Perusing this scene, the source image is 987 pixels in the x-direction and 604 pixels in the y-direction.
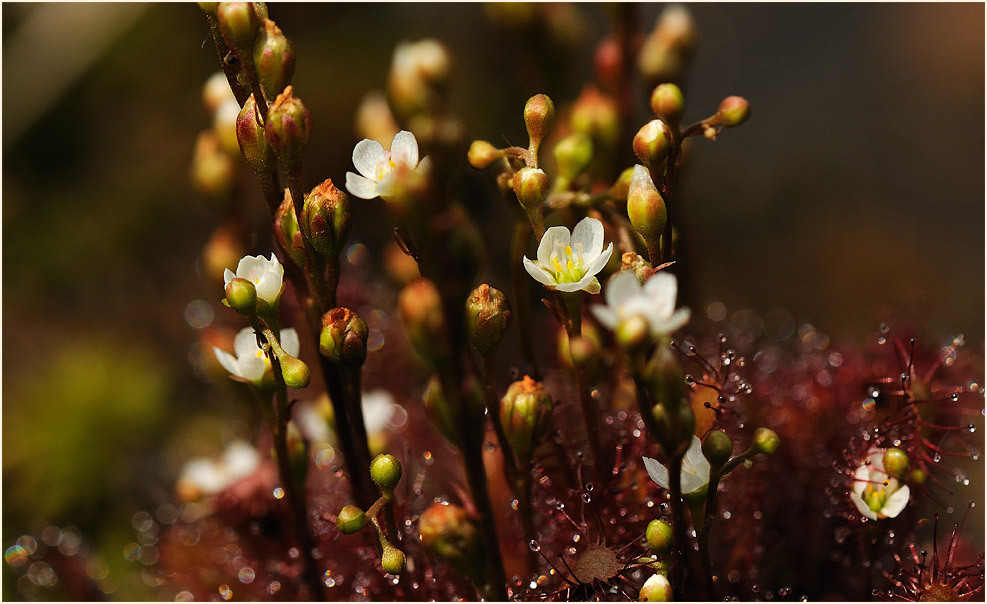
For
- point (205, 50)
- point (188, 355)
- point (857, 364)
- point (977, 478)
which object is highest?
point (205, 50)

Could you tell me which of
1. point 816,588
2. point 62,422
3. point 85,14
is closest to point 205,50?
point 85,14

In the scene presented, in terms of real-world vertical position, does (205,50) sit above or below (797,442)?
above

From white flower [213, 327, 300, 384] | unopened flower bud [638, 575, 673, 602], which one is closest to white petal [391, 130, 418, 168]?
white flower [213, 327, 300, 384]

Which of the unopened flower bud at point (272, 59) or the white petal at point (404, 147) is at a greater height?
the unopened flower bud at point (272, 59)

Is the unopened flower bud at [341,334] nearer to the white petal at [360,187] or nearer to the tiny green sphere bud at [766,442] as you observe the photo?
the white petal at [360,187]

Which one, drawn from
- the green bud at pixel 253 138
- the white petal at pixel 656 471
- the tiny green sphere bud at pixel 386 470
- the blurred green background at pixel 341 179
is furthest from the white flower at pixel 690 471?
the blurred green background at pixel 341 179

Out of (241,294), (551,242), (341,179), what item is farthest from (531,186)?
(341,179)

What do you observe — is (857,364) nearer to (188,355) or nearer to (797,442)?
(797,442)
